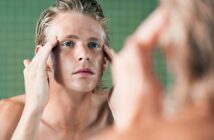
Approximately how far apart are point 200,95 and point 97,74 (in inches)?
40.3

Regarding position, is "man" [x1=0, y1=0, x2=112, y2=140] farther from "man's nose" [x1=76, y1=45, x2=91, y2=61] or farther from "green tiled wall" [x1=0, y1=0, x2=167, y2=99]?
"green tiled wall" [x1=0, y1=0, x2=167, y2=99]

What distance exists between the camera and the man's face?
1507mm

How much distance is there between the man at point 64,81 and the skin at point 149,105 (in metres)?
0.92

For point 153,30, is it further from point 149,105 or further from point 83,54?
point 83,54

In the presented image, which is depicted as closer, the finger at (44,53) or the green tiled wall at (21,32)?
the finger at (44,53)

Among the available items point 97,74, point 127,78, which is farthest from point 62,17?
point 127,78

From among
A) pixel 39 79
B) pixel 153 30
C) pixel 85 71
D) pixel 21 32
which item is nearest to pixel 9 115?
pixel 39 79

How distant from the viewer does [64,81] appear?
154 cm

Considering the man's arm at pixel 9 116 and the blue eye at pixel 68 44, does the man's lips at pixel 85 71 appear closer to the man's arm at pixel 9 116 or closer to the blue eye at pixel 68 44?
the blue eye at pixel 68 44

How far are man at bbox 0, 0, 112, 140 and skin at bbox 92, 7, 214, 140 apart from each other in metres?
0.92

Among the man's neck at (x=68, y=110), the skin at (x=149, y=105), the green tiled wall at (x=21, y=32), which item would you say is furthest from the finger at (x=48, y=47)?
the green tiled wall at (x=21, y=32)

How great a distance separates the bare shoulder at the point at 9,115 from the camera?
1525 mm

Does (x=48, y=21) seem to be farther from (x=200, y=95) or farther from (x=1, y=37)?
(x=1, y=37)

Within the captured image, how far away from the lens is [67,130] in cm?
163
